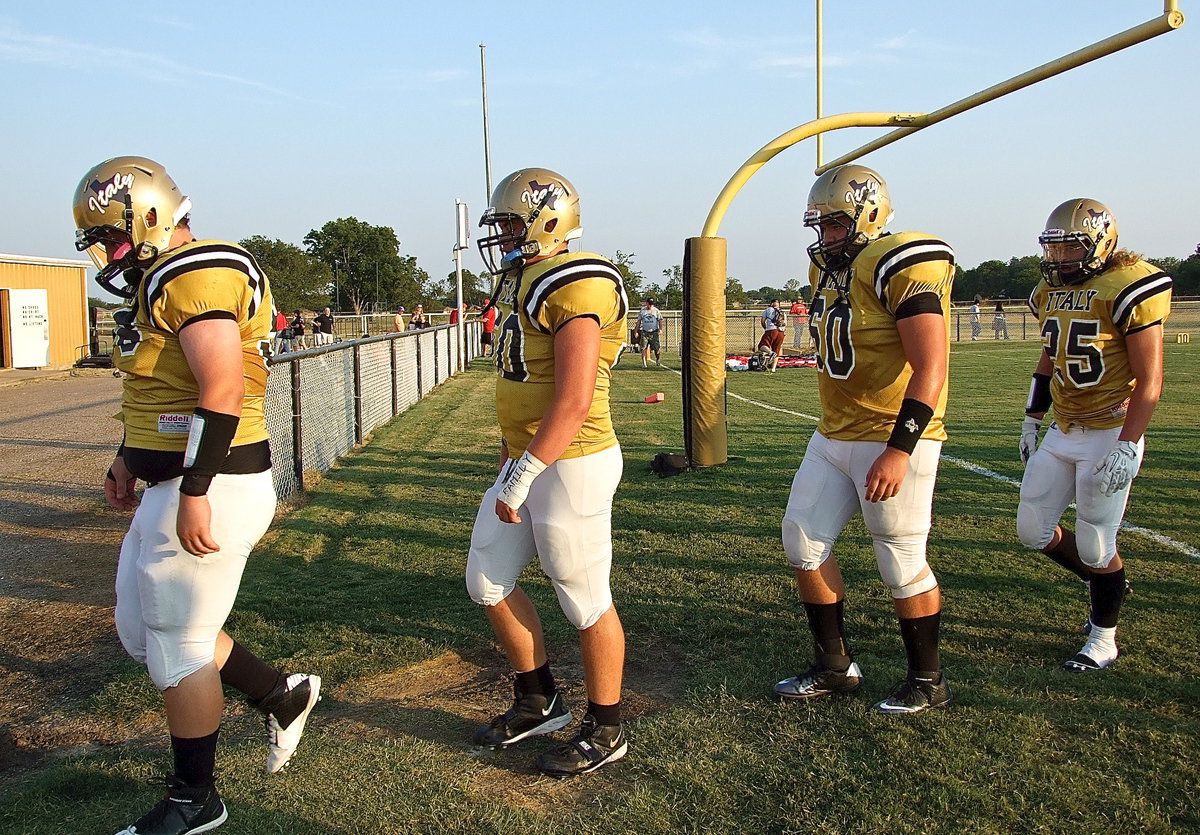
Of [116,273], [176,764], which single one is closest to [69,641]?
[176,764]

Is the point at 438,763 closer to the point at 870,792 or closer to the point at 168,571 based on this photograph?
the point at 168,571

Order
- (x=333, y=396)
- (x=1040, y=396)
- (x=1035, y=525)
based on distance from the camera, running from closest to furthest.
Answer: (x=1035, y=525) → (x=1040, y=396) → (x=333, y=396)

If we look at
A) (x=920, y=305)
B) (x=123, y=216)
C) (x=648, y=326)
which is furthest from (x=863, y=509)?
(x=648, y=326)

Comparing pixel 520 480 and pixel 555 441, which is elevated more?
pixel 555 441

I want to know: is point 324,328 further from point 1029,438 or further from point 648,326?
point 1029,438

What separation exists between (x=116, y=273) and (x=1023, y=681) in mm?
3411

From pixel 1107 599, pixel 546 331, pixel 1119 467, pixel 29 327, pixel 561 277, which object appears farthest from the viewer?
pixel 29 327

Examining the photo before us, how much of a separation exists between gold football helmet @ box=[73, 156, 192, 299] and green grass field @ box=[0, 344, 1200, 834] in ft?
5.25

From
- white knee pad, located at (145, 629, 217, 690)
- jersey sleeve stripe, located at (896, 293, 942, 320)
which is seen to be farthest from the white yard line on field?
white knee pad, located at (145, 629, 217, 690)

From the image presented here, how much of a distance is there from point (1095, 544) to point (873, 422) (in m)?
1.26

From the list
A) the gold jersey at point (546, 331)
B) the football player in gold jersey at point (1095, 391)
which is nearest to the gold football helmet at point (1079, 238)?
the football player in gold jersey at point (1095, 391)

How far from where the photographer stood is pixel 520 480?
2857 mm

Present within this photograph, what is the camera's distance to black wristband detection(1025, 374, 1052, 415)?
4.45m

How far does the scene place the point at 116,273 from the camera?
8.94ft
